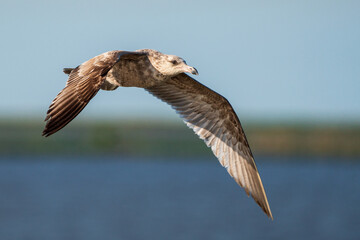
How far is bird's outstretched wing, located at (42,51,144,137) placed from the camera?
823 cm

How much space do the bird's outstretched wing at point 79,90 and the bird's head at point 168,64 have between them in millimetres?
480

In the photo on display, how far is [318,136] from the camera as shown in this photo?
5519 centimetres

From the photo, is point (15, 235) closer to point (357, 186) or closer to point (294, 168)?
point (357, 186)

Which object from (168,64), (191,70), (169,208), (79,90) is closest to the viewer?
(79,90)

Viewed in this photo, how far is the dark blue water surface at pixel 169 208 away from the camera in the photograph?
122ft

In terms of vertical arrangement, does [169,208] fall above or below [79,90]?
below

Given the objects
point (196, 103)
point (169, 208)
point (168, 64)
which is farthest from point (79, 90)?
point (169, 208)

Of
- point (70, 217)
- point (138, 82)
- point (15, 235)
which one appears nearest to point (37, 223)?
point (70, 217)

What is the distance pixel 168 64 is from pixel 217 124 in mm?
1916

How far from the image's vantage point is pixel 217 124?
36.6ft

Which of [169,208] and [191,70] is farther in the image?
[169,208]

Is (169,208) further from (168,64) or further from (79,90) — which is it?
(79,90)

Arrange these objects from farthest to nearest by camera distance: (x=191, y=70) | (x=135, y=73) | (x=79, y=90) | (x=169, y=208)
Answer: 1. (x=169, y=208)
2. (x=135, y=73)
3. (x=191, y=70)
4. (x=79, y=90)

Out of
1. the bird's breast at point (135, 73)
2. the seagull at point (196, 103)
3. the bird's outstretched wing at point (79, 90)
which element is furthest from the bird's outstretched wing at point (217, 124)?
the bird's outstretched wing at point (79, 90)
